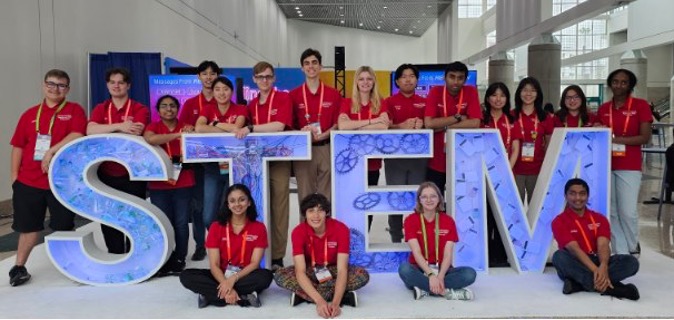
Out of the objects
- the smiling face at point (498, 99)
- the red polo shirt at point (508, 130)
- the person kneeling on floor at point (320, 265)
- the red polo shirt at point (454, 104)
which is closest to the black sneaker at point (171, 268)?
the person kneeling on floor at point (320, 265)

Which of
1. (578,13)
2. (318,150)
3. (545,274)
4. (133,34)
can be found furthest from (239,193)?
(578,13)

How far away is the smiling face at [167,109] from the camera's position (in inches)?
191

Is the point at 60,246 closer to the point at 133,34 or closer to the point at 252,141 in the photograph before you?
the point at 252,141

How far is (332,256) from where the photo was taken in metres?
4.02

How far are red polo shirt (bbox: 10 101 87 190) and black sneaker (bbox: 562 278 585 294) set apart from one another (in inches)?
145

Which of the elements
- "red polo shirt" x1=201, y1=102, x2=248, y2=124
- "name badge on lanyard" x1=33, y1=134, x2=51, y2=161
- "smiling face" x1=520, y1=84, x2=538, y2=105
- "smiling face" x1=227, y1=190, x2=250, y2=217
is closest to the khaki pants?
"red polo shirt" x1=201, y1=102, x2=248, y2=124

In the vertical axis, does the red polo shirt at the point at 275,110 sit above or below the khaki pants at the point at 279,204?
above

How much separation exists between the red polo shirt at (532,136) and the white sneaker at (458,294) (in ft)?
4.74

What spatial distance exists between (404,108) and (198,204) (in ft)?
6.59

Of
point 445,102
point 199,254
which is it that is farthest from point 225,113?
point 445,102

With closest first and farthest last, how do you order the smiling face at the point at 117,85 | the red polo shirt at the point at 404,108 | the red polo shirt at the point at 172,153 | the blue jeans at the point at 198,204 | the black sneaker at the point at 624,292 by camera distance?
the black sneaker at the point at 624,292
the smiling face at the point at 117,85
the red polo shirt at the point at 172,153
the red polo shirt at the point at 404,108
the blue jeans at the point at 198,204

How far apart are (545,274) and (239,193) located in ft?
7.87

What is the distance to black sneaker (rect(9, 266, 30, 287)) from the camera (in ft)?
14.7

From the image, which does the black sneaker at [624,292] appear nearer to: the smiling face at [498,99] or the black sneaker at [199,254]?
the smiling face at [498,99]
